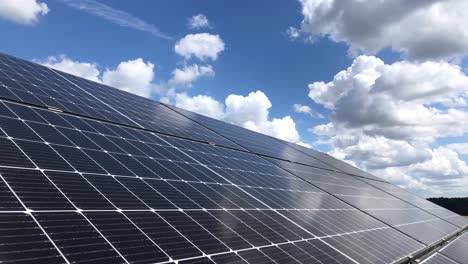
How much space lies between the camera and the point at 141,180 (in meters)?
10.5

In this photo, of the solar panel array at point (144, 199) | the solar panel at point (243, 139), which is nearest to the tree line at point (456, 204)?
the solar panel at point (243, 139)

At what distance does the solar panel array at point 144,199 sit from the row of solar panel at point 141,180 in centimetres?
4

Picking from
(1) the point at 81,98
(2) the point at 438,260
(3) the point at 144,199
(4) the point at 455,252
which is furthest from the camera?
(4) the point at 455,252

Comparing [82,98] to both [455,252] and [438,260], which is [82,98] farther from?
[455,252]

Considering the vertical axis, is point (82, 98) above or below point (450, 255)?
above

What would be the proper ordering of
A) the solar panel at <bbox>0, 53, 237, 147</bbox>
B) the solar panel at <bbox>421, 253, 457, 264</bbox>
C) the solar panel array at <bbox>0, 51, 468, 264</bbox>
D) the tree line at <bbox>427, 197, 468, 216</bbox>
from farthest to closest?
1. the tree line at <bbox>427, 197, 468, 216</bbox>
2. the solar panel at <bbox>421, 253, 457, 264</bbox>
3. the solar panel at <bbox>0, 53, 237, 147</bbox>
4. the solar panel array at <bbox>0, 51, 468, 264</bbox>

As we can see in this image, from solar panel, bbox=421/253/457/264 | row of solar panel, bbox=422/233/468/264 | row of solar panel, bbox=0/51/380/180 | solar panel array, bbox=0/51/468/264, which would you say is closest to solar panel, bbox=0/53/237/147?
row of solar panel, bbox=0/51/380/180

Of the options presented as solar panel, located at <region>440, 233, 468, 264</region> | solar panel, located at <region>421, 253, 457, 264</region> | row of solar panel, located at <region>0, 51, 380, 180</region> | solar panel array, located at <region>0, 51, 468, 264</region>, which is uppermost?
row of solar panel, located at <region>0, 51, 380, 180</region>

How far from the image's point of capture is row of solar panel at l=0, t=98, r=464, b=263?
8188mm

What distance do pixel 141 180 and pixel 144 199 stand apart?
123 cm

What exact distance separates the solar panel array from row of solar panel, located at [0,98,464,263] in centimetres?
4

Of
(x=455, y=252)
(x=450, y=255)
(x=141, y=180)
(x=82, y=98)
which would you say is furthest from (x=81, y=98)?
(x=455, y=252)

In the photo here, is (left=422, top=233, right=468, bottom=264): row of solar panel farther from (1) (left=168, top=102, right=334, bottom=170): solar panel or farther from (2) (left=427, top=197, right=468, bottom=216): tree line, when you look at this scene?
(2) (left=427, top=197, right=468, bottom=216): tree line

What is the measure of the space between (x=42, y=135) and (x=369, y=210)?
602 inches
